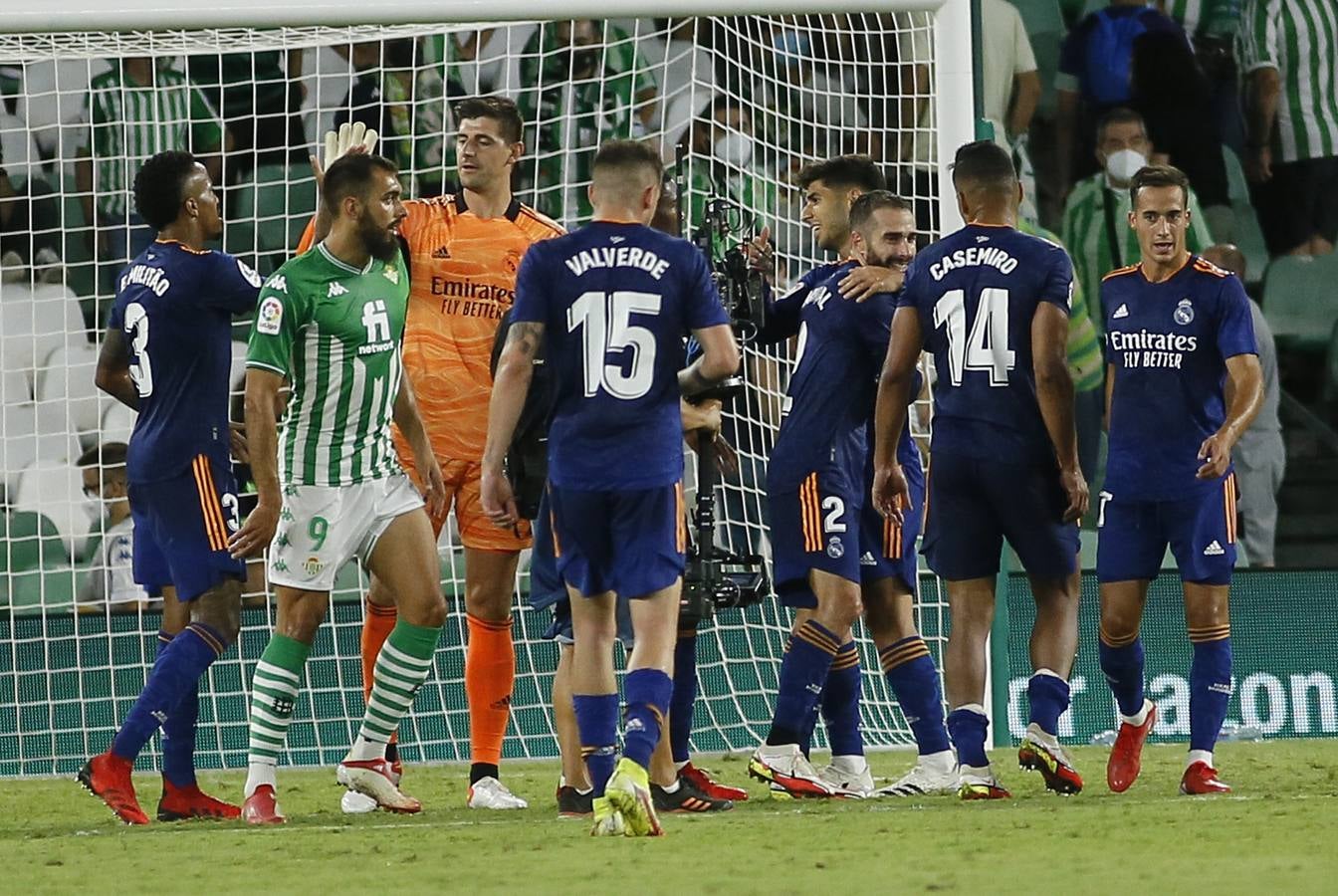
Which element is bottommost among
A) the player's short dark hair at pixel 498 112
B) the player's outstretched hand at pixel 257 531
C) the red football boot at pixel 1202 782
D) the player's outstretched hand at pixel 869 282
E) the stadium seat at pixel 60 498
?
the red football boot at pixel 1202 782

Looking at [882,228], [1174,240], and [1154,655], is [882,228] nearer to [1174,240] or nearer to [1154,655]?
[1174,240]

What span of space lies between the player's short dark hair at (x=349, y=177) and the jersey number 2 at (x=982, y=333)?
1.74 metres

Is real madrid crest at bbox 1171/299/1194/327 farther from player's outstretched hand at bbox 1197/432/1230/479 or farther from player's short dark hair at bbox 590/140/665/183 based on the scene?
player's short dark hair at bbox 590/140/665/183

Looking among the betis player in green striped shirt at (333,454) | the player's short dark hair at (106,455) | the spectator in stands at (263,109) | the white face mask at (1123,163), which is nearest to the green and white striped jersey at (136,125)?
the spectator in stands at (263,109)

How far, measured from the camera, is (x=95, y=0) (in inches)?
332

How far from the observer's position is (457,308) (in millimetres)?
A: 7211

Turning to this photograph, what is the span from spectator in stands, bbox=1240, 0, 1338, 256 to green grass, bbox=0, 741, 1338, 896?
6405mm

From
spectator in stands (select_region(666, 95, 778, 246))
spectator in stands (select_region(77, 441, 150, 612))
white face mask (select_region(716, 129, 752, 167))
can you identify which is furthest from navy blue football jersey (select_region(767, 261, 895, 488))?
spectator in stands (select_region(77, 441, 150, 612))

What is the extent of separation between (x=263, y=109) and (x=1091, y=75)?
5066 millimetres

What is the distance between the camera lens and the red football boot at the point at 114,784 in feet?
21.7

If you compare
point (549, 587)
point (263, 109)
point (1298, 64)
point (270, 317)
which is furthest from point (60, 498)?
point (1298, 64)

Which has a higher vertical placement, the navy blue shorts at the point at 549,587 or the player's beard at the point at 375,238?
the player's beard at the point at 375,238

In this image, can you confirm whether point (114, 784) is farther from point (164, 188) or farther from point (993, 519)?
point (993, 519)

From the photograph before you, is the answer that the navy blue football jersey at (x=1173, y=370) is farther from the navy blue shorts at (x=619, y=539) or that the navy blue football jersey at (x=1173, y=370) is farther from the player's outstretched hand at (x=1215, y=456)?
the navy blue shorts at (x=619, y=539)
